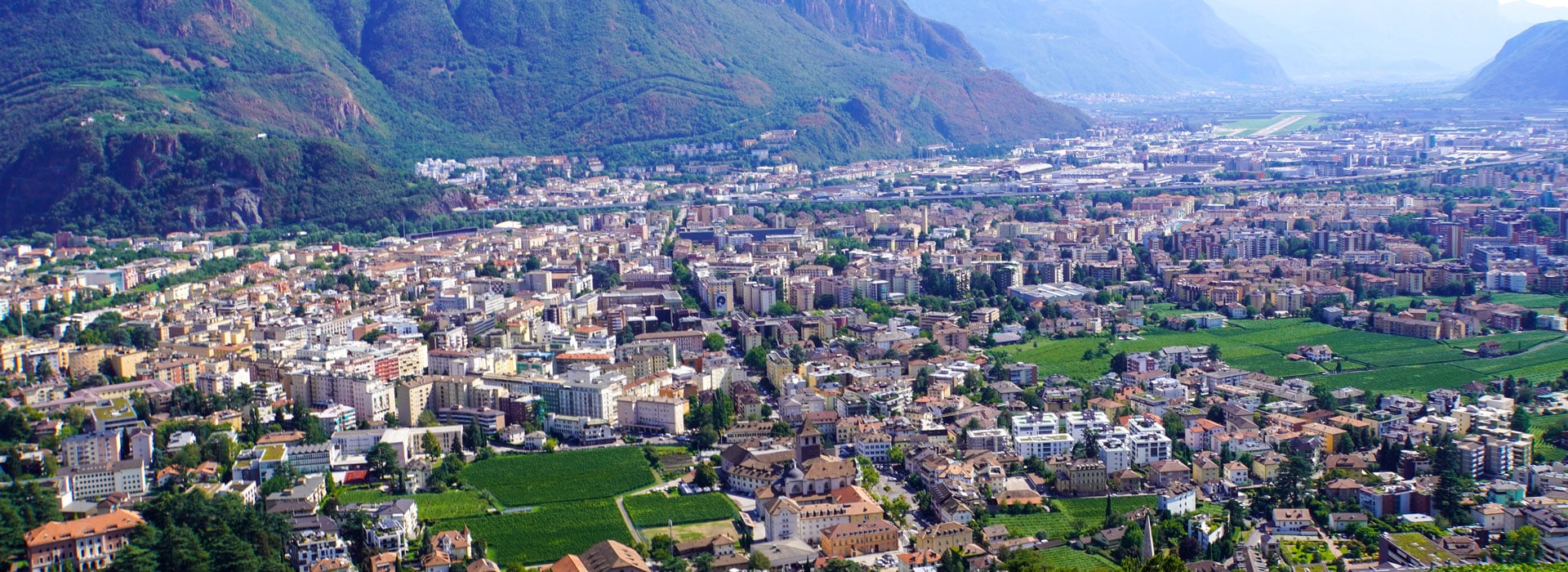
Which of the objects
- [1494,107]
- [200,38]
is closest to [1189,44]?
[1494,107]

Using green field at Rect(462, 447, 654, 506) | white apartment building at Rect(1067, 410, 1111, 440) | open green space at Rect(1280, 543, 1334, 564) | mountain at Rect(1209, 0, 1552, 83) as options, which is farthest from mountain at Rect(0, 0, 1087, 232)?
mountain at Rect(1209, 0, 1552, 83)

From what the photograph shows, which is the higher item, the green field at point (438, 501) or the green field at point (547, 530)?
the green field at point (438, 501)

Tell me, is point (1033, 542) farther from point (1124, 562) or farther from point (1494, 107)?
point (1494, 107)

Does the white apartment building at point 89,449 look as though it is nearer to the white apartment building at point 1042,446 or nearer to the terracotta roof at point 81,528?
the terracotta roof at point 81,528

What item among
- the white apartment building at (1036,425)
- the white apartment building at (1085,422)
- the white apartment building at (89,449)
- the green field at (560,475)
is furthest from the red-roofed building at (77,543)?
the white apartment building at (1085,422)

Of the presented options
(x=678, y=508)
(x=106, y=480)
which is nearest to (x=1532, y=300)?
(x=678, y=508)

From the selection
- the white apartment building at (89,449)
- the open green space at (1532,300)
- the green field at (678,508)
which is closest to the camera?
the green field at (678,508)

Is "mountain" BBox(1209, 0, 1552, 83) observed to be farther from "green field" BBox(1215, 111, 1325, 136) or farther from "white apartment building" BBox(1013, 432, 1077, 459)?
"white apartment building" BBox(1013, 432, 1077, 459)
